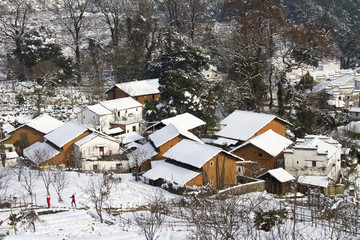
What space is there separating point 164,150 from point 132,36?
60.5ft

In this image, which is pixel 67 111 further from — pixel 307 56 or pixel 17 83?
pixel 307 56

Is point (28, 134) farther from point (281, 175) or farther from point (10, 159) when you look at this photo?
point (281, 175)

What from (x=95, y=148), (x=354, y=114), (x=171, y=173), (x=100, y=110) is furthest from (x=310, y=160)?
(x=100, y=110)

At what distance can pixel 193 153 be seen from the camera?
21656mm

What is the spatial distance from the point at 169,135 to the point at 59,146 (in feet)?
21.3

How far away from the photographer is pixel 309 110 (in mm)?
31875

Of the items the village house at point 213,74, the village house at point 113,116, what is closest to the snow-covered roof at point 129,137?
the village house at point 113,116

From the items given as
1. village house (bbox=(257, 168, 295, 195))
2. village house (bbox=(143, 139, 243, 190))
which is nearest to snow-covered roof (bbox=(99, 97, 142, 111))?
village house (bbox=(143, 139, 243, 190))

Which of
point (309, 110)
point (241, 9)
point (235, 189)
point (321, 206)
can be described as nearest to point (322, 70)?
point (241, 9)

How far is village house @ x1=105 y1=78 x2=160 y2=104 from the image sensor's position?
34844mm

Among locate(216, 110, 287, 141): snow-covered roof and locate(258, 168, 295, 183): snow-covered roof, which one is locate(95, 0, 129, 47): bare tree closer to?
locate(216, 110, 287, 141): snow-covered roof

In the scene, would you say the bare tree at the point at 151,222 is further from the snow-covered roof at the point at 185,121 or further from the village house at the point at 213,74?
the village house at the point at 213,74

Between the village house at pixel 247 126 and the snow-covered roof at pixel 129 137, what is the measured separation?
5.37 meters

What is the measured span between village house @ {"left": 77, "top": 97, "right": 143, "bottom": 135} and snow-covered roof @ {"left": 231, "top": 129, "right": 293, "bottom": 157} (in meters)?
8.57
